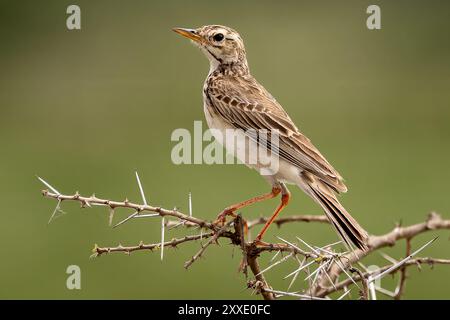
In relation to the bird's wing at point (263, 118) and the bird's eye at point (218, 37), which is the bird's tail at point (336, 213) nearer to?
the bird's wing at point (263, 118)

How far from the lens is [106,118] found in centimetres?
1598

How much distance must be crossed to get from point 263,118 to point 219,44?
84 centimetres

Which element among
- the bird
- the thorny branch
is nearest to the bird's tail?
the bird

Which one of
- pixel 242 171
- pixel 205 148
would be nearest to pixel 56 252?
pixel 242 171

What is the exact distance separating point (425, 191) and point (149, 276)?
4073 mm

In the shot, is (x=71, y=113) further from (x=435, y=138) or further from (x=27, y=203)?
(x=435, y=138)

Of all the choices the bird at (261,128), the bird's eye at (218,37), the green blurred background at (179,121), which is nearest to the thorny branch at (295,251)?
the bird at (261,128)

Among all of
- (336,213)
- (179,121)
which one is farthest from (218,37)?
(179,121)

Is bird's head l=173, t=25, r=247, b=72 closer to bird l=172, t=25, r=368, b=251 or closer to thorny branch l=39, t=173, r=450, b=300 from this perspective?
bird l=172, t=25, r=368, b=251

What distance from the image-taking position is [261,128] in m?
6.10

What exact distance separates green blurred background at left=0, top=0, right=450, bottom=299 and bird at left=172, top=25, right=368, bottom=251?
3.32 m

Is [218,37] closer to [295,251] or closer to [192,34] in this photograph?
[192,34]

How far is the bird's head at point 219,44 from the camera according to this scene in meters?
6.62

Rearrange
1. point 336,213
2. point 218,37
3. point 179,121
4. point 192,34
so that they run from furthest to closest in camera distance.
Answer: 1. point 179,121
2. point 218,37
3. point 192,34
4. point 336,213
